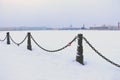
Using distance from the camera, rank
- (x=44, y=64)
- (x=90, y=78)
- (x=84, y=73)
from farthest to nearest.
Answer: (x=44, y=64)
(x=84, y=73)
(x=90, y=78)

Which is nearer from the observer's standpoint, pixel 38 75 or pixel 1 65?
pixel 38 75

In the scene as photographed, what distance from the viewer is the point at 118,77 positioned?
19.4ft

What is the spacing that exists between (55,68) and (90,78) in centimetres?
134

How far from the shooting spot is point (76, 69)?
667cm

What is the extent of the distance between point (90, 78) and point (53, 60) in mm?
2516

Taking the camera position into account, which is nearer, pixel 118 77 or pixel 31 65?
pixel 118 77

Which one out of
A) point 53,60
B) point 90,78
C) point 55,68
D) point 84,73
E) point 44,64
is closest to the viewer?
point 90,78

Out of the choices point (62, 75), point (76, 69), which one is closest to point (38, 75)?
point (62, 75)

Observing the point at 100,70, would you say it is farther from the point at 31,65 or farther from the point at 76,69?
the point at 31,65

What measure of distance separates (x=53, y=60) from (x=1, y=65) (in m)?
1.81

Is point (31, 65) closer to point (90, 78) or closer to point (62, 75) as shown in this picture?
point (62, 75)

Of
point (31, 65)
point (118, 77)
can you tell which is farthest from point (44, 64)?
point (118, 77)

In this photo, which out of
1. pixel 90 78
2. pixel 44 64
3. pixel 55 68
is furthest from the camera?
pixel 44 64

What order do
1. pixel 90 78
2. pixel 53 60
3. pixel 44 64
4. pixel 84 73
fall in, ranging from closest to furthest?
pixel 90 78, pixel 84 73, pixel 44 64, pixel 53 60
